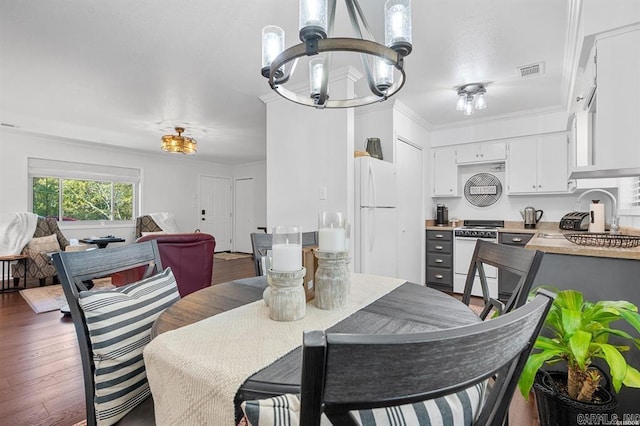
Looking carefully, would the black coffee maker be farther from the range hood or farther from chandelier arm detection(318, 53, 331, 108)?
chandelier arm detection(318, 53, 331, 108)

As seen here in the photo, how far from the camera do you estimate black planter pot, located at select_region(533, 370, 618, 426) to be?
4.25 ft

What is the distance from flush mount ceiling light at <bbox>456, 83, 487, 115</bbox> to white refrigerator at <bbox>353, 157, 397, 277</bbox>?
91 cm

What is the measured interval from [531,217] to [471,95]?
1.95 metres

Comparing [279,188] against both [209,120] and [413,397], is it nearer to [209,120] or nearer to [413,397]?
[209,120]

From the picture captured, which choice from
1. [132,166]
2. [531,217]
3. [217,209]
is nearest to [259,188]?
[217,209]

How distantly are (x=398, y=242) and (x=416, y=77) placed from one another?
175cm

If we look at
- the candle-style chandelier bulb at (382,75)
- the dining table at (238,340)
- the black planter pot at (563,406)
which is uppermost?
the candle-style chandelier bulb at (382,75)

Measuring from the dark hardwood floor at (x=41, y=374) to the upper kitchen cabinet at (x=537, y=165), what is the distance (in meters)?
2.88

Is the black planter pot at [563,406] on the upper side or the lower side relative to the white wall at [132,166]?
lower

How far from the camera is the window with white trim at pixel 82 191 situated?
5.29 m

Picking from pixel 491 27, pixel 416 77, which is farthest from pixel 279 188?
pixel 491 27

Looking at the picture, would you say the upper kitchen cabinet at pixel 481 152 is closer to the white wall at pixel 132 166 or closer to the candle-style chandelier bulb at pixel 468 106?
the candle-style chandelier bulb at pixel 468 106

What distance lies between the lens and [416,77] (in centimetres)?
285

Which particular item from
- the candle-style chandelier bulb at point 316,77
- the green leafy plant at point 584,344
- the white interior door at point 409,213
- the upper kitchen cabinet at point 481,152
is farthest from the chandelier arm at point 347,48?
the upper kitchen cabinet at point 481,152
